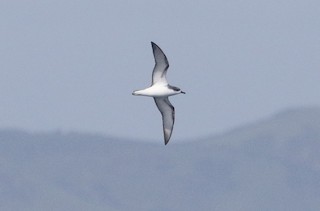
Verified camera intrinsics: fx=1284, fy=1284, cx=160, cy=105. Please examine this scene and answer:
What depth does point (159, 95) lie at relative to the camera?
229ft

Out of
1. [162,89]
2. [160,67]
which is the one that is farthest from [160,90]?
[160,67]

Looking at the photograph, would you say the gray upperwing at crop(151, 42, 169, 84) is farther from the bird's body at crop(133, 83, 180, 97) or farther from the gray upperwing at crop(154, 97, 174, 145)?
the gray upperwing at crop(154, 97, 174, 145)

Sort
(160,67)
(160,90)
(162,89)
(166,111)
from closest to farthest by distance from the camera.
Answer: (160,90)
(162,89)
(160,67)
(166,111)

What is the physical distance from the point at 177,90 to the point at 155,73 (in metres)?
1.78

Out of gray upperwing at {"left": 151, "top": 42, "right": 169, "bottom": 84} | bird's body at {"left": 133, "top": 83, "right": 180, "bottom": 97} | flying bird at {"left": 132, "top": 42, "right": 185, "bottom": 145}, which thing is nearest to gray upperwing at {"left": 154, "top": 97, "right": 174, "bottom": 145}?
flying bird at {"left": 132, "top": 42, "right": 185, "bottom": 145}

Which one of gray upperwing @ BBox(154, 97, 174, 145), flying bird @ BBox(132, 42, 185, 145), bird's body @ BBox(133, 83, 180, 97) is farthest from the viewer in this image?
gray upperwing @ BBox(154, 97, 174, 145)

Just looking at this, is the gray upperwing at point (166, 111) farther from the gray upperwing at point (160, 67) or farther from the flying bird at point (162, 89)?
the gray upperwing at point (160, 67)

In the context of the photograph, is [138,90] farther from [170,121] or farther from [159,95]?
[170,121]

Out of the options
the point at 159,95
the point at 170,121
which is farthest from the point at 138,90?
the point at 170,121

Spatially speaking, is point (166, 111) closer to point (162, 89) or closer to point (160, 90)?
point (162, 89)

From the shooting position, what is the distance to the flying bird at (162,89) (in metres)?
69.6

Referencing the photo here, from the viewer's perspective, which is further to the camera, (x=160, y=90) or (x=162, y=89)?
(x=162, y=89)

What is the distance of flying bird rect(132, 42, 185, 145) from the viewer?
228 feet

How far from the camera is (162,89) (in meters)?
70.5
